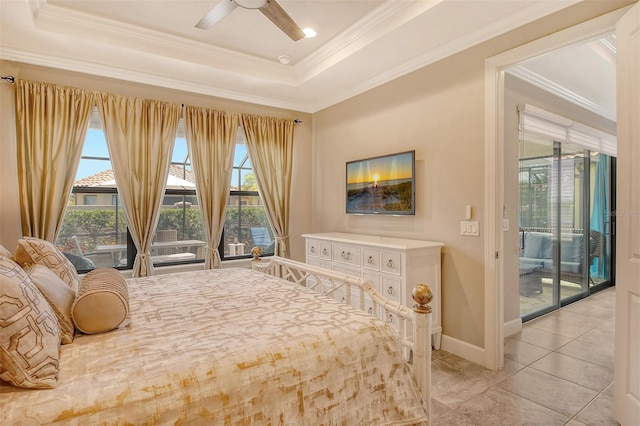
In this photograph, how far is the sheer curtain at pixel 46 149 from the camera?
302 cm

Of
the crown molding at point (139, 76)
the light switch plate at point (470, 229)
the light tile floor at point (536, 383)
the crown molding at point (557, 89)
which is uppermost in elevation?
the crown molding at point (139, 76)

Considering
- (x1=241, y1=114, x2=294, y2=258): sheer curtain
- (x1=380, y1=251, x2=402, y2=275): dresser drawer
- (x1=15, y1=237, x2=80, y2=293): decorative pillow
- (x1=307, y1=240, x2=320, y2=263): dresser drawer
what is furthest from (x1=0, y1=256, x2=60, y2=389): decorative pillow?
(x1=241, y1=114, x2=294, y2=258): sheer curtain

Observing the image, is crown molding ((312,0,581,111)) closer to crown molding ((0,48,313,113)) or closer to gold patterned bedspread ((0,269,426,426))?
crown molding ((0,48,313,113))

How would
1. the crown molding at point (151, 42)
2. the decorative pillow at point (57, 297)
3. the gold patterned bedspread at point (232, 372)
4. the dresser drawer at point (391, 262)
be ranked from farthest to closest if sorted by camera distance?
the dresser drawer at point (391, 262)
the crown molding at point (151, 42)
the decorative pillow at point (57, 297)
the gold patterned bedspread at point (232, 372)

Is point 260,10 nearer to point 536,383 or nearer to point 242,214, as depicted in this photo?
point 242,214

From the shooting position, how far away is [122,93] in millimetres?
3496

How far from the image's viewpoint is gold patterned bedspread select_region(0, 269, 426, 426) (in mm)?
1020

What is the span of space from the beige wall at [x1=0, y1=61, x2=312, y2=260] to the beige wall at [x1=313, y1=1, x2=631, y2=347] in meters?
1.09

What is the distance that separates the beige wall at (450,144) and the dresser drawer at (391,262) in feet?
A: 1.64

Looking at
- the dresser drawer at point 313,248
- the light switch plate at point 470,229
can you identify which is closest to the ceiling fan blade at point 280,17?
the light switch plate at point 470,229

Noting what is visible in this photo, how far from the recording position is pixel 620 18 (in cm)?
199

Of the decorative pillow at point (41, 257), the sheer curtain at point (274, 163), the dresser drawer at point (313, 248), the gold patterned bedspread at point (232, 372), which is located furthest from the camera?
the sheer curtain at point (274, 163)

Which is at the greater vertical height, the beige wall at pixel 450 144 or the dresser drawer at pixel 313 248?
the beige wall at pixel 450 144

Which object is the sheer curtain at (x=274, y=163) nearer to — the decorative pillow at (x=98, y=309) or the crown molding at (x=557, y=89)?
the crown molding at (x=557, y=89)
